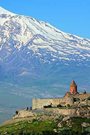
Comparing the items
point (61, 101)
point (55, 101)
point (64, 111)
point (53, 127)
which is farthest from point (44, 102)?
point (53, 127)

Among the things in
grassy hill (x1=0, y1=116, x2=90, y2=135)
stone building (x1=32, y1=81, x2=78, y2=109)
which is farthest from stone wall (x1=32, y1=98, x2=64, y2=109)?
grassy hill (x1=0, y1=116, x2=90, y2=135)

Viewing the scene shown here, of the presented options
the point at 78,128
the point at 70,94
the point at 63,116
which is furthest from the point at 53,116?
the point at 70,94

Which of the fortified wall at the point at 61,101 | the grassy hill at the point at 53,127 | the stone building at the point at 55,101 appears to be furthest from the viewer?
the stone building at the point at 55,101

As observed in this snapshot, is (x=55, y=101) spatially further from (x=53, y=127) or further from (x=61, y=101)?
(x=53, y=127)

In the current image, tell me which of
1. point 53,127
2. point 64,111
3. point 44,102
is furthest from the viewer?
point 44,102

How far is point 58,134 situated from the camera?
138625 millimetres

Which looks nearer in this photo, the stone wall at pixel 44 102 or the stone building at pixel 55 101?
the stone building at pixel 55 101

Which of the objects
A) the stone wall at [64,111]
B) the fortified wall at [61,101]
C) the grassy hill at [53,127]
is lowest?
the grassy hill at [53,127]

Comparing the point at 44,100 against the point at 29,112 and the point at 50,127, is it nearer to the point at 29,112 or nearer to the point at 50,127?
the point at 29,112

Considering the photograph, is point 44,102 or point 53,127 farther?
point 44,102

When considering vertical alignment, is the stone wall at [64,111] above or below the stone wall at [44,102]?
below

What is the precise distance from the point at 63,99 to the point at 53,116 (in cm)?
1758

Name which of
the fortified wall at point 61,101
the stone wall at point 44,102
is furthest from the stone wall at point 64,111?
the stone wall at point 44,102

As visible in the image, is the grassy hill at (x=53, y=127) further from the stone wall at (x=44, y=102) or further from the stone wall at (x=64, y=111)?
the stone wall at (x=44, y=102)
